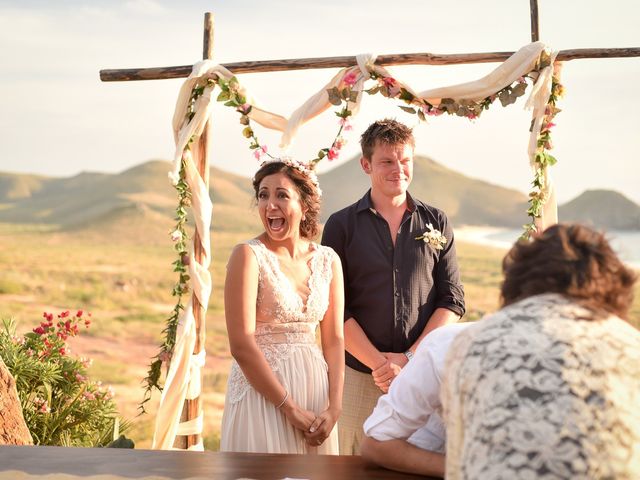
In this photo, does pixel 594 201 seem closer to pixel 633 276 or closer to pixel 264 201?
pixel 264 201

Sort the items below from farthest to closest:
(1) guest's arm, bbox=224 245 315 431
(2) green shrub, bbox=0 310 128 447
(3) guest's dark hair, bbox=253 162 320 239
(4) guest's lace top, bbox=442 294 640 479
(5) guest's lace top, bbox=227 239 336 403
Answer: (2) green shrub, bbox=0 310 128 447
(3) guest's dark hair, bbox=253 162 320 239
(5) guest's lace top, bbox=227 239 336 403
(1) guest's arm, bbox=224 245 315 431
(4) guest's lace top, bbox=442 294 640 479

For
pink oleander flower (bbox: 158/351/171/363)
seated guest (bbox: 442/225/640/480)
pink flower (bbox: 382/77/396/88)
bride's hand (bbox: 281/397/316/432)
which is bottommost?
bride's hand (bbox: 281/397/316/432)

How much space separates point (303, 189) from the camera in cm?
372

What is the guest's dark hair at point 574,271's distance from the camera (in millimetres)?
1747

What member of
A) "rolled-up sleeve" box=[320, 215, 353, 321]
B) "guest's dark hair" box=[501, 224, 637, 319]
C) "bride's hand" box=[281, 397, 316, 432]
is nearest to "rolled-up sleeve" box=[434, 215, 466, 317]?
"rolled-up sleeve" box=[320, 215, 353, 321]

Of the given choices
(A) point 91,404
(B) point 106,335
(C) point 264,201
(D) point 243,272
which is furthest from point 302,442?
(B) point 106,335

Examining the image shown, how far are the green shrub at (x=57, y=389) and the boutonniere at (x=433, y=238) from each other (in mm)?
3204

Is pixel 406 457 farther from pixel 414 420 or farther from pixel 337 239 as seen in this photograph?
pixel 337 239

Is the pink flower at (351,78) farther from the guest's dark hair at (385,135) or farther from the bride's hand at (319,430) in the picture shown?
the bride's hand at (319,430)

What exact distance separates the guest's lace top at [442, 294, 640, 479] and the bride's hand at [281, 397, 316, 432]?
1.78 metres

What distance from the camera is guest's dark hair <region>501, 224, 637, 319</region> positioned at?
1747mm

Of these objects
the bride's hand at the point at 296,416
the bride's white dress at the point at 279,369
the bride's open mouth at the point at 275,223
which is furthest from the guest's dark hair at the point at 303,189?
the bride's hand at the point at 296,416

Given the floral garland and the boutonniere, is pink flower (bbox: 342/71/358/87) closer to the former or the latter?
the floral garland

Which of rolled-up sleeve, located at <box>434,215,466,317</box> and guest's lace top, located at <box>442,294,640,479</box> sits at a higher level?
rolled-up sleeve, located at <box>434,215,466,317</box>
